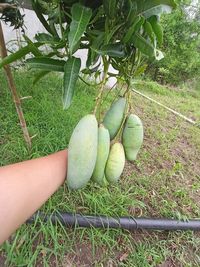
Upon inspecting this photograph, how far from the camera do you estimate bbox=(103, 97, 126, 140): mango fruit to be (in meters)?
0.67

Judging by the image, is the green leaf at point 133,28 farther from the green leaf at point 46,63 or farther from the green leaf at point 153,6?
the green leaf at point 46,63

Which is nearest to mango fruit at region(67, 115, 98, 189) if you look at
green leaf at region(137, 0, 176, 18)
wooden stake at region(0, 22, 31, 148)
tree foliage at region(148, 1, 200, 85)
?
green leaf at region(137, 0, 176, 18)

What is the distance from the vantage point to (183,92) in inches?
203

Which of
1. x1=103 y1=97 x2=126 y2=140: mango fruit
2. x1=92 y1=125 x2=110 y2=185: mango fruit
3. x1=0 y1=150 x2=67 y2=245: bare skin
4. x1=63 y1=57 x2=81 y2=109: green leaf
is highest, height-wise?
x1=63 y1=57 x2=81 y2=109: green leaf

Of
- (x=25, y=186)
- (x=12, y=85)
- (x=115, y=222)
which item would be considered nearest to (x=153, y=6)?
(x=25, y=186)

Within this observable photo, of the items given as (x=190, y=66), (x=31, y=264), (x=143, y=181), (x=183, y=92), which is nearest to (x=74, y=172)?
(x=31, y=264)

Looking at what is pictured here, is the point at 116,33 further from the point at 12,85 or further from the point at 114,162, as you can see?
the point at 12,85

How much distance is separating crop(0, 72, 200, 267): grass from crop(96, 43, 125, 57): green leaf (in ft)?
2.93

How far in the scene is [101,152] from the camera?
64 centimetres

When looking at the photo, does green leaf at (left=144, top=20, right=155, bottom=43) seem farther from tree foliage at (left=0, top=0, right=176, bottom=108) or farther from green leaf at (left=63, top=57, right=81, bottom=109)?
green leaf at (left=63, top=57, right=81, bottom=109)

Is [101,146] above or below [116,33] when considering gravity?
below

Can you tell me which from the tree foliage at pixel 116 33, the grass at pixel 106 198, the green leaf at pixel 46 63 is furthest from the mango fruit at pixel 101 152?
the grass at pixel 106 198

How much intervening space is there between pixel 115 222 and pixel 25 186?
889 millimetres

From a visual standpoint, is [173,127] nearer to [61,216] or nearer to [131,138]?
[61,216]
